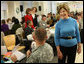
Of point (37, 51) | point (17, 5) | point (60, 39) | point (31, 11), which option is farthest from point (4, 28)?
point (17, 5)

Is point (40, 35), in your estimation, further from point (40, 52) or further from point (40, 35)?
point (40, 52)

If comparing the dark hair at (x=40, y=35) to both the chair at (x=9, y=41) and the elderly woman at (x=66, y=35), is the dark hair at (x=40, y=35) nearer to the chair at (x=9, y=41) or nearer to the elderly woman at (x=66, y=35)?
the elderly woman at (x=66, y=35)

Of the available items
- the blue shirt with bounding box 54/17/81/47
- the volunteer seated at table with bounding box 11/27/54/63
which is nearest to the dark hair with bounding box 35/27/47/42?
the volunteer seated at table with bounding box 11/27/54/63

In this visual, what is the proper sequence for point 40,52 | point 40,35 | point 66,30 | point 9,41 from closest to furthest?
point 40,52 < point 40,35 < point 66,30 < point 9,41

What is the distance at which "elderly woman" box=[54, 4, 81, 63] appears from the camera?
7.52 ft

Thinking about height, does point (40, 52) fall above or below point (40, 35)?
below

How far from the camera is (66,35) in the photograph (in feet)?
7.64

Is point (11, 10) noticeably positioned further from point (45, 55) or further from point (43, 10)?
point (45, 55)

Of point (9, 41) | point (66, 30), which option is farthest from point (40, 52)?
point (9, 41)

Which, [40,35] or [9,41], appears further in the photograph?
[9,41]

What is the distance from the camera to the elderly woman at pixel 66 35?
2.29 meters

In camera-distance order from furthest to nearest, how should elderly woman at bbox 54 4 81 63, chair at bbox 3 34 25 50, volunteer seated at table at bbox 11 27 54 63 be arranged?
chair at bbox 3 34 25 50, elderly woman at bbox 54 4 81 63, volunteer seated at table at bbox 11 27 54 63

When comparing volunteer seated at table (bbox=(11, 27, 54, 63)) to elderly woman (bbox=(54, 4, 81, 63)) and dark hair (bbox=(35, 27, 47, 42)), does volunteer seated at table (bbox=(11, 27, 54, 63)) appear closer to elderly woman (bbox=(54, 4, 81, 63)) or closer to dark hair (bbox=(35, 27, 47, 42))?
dark hair (bbox=(35, 27, 47, 42))

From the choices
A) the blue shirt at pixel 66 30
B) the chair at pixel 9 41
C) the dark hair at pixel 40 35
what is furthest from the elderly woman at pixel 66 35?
the chair at pixel 9 41
